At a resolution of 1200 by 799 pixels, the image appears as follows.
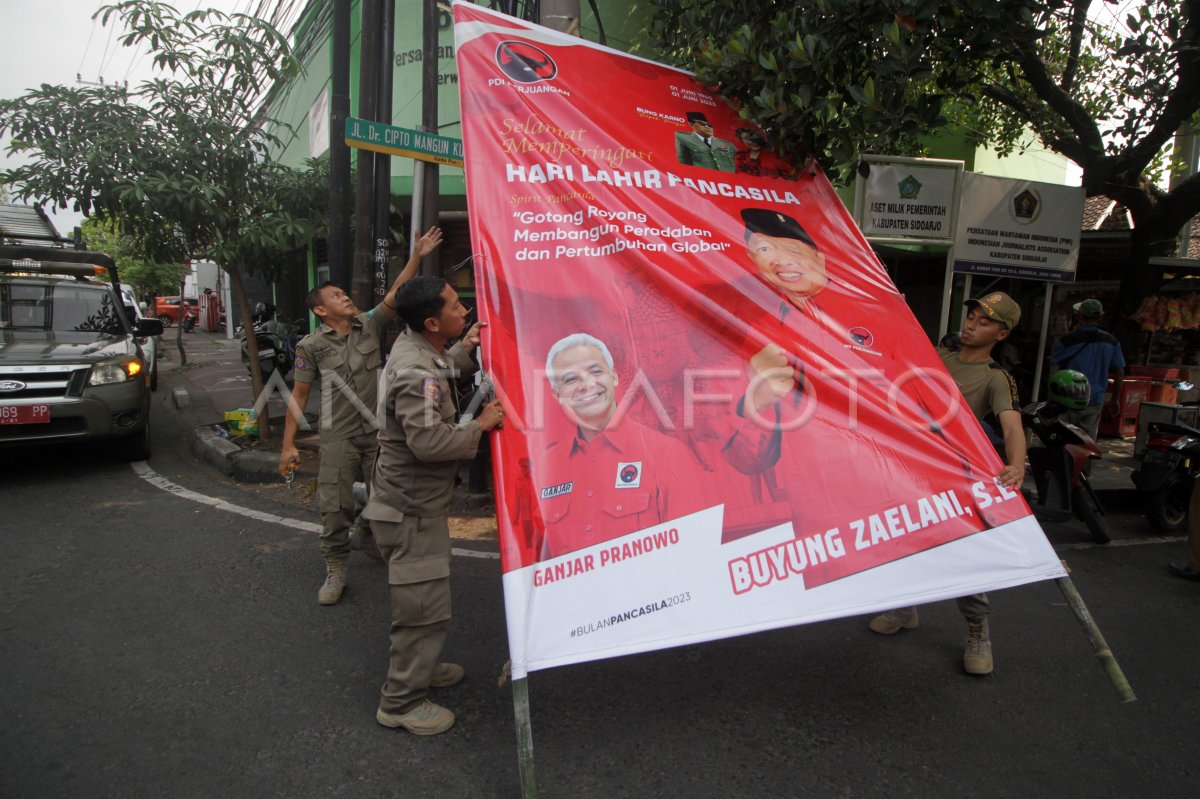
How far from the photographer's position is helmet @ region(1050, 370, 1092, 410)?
4.98m

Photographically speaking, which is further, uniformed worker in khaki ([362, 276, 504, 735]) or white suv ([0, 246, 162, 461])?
white suv ([0, 246, 162, 461])

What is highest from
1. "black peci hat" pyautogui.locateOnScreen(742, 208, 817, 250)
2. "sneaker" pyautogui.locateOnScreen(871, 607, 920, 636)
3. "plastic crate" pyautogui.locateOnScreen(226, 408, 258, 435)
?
"black peci hat" pyautogui.locateOnScreen(742, 208, 817, 250)

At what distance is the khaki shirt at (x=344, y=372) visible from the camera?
3836 mm

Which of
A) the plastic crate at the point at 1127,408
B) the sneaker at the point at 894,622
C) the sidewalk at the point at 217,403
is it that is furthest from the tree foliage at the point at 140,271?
the plastic crate at the point at 1127,408

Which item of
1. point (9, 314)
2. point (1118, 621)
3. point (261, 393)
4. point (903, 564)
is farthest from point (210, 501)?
point (1118, 621)

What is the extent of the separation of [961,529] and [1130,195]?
723 cm

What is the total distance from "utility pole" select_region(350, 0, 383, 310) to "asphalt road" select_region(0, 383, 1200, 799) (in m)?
2.46

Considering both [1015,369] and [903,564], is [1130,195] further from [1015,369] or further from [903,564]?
[903,564]

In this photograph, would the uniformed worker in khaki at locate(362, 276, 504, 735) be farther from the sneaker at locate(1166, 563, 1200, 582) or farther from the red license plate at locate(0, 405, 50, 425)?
the red license plate at locate(0, 405, 50, 425)

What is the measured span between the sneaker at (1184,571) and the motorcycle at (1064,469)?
1.72 ft

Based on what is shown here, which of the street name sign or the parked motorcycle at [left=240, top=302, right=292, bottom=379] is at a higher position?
the street name sign

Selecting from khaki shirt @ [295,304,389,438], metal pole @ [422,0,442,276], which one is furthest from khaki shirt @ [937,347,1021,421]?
metal pole @ [422,0,442,276]

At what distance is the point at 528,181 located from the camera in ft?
8.79

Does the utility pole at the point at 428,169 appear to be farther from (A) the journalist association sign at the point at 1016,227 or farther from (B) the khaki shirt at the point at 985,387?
(A) the journalist association sign at the point at 1016,227
